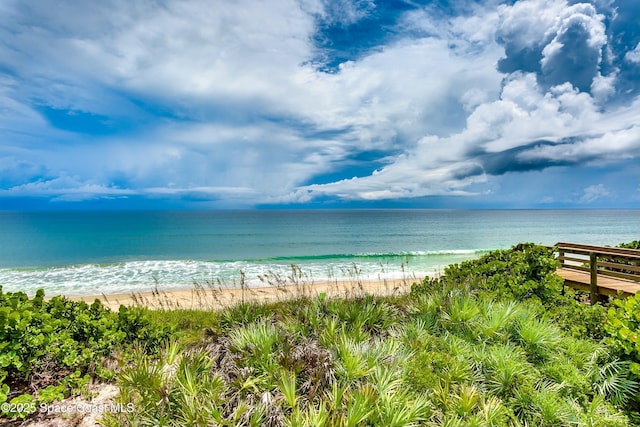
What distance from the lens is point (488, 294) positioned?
693cm

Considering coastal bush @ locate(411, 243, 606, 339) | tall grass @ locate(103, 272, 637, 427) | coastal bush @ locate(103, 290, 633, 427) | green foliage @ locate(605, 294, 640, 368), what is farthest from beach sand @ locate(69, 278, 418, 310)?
green foliage @ locate(605, 294, 640, 368)

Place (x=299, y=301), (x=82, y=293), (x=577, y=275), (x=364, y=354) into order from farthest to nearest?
(x=82, y=293), (x=577, y=275), (x=299, y=301), (x=364, y=354)

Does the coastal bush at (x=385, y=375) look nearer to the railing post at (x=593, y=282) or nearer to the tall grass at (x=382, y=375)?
the tall grass at (x=382, y=375)

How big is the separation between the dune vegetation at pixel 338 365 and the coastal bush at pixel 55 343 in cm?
2

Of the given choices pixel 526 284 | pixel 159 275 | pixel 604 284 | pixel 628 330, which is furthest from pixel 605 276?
pixel 159 275

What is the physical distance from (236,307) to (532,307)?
17.6ft

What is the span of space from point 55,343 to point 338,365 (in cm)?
359

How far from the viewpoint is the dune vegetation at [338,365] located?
357cm

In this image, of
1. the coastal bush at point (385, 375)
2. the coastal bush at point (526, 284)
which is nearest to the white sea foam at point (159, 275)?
the coastal bush at point (526, 284)

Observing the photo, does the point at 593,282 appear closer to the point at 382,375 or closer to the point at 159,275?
the point at 382,375

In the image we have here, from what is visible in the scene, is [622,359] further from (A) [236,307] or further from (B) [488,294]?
(A) [236,307]

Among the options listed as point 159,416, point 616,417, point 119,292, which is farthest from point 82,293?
point 616,417

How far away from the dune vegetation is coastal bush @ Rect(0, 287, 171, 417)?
2cm

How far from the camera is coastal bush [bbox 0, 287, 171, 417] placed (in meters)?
3.77
